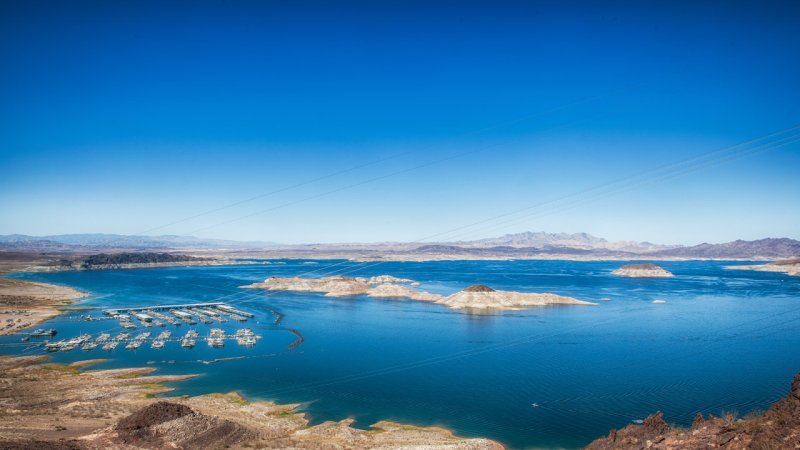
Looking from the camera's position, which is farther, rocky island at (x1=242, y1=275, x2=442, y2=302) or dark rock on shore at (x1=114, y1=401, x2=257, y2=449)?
rocky island at (x1=242, y1=275, x2=442, y2=302)

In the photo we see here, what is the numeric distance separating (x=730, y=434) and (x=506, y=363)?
75.9 ft

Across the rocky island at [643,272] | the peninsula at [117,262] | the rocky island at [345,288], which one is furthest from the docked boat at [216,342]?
the peninsula at [117,262]

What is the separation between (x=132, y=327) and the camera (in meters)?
53.9

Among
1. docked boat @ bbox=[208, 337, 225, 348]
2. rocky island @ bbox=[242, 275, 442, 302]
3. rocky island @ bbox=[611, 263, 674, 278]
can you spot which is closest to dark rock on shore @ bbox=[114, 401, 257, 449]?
docked boat @ bbox=[208, 337, 225, 348]

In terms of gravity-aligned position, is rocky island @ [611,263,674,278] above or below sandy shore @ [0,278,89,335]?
above

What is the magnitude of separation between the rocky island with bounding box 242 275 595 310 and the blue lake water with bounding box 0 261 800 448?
4.95 m

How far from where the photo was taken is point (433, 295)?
82188 mm

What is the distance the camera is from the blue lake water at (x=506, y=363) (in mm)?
26609

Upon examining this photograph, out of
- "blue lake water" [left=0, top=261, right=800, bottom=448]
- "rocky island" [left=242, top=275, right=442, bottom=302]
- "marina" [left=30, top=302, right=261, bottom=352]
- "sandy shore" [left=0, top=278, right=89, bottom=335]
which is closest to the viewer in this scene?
"blue lake water" [left=0, top=261, right=800, bottom=448]

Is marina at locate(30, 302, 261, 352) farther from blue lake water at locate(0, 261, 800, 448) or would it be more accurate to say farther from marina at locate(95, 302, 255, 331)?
blue lake water at locate(0, 261, 800, 448)

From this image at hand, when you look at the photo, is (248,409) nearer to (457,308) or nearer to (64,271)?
(457,308)

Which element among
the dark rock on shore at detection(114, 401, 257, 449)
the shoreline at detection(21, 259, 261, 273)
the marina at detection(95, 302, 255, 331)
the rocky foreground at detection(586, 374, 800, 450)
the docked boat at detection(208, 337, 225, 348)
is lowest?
the marina at detection(95, 302, 255, 331)

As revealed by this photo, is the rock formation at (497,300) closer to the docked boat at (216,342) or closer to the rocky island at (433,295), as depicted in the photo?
the rocky island at (433,295)

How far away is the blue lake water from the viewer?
26609 mm
